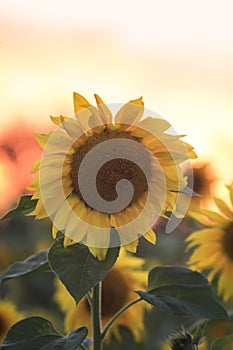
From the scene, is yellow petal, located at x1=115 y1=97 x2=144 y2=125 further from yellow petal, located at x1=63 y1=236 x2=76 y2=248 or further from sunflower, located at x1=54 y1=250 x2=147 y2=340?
sunflower, located at x1=54 y1=250 x2=147 y2=340

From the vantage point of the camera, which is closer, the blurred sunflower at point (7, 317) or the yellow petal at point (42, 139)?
the yellow petal at point (42, 139)

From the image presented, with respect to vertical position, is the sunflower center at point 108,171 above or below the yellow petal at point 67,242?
above

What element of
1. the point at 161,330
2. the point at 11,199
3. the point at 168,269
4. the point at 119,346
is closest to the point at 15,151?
the point at 11,199

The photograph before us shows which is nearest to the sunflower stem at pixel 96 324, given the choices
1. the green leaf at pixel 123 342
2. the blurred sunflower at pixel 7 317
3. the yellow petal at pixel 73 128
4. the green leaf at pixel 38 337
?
the green leaf at pixel 38 337

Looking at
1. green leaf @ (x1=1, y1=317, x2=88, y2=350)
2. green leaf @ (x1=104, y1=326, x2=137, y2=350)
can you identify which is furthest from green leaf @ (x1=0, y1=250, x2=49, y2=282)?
green leaf @ (x1=104, y1=326, x2=137, y2=350)

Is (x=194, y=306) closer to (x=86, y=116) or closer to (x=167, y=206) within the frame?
(x=167, y=206)

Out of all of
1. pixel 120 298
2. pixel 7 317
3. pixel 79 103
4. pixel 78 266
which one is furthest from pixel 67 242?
pixel 7 317

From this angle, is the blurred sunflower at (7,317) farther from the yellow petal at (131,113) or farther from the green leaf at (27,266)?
the yellow petal at (131,113)

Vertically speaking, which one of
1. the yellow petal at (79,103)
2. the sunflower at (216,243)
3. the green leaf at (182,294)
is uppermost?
the yellow petal at (79,103)

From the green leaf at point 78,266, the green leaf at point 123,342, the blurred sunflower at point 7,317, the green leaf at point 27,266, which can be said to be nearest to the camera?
the green leaf at point 78,266
